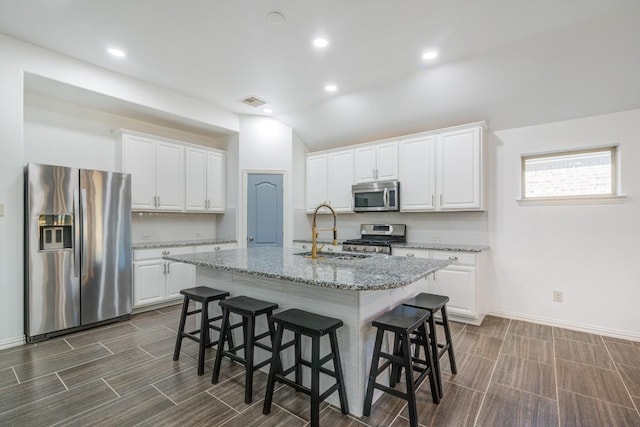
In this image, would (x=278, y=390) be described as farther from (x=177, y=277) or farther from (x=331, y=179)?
A: (x=331, y=179)

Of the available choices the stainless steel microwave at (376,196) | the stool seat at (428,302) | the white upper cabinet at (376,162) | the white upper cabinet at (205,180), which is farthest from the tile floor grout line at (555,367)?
the white upper cabinet at (205,180)

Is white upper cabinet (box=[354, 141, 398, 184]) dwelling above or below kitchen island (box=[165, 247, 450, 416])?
above

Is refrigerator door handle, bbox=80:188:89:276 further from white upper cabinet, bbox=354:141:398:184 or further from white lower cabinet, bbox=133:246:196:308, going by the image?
white upper cabinet, bbox=354:141:398:184

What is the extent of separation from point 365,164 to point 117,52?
330cm

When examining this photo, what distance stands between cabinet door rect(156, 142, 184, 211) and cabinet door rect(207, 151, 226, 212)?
0.45 m

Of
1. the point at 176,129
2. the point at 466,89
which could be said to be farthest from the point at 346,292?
the point at 176,129

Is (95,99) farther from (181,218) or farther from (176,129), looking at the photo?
(181,218)

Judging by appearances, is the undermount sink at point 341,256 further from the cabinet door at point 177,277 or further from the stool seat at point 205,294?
the cabinet door at point 177,277

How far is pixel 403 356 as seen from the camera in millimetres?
1810

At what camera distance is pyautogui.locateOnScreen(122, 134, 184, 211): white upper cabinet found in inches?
160

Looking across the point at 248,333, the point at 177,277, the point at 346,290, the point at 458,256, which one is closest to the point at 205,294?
the point at 248,333

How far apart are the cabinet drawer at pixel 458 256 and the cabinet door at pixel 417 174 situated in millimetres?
683

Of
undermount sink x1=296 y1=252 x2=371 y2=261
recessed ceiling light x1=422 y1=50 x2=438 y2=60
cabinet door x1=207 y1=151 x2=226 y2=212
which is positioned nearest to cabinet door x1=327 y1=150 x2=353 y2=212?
cabinet door x1=207 y1=151 x2=226 y2=212

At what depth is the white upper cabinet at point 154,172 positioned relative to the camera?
4059 mm
